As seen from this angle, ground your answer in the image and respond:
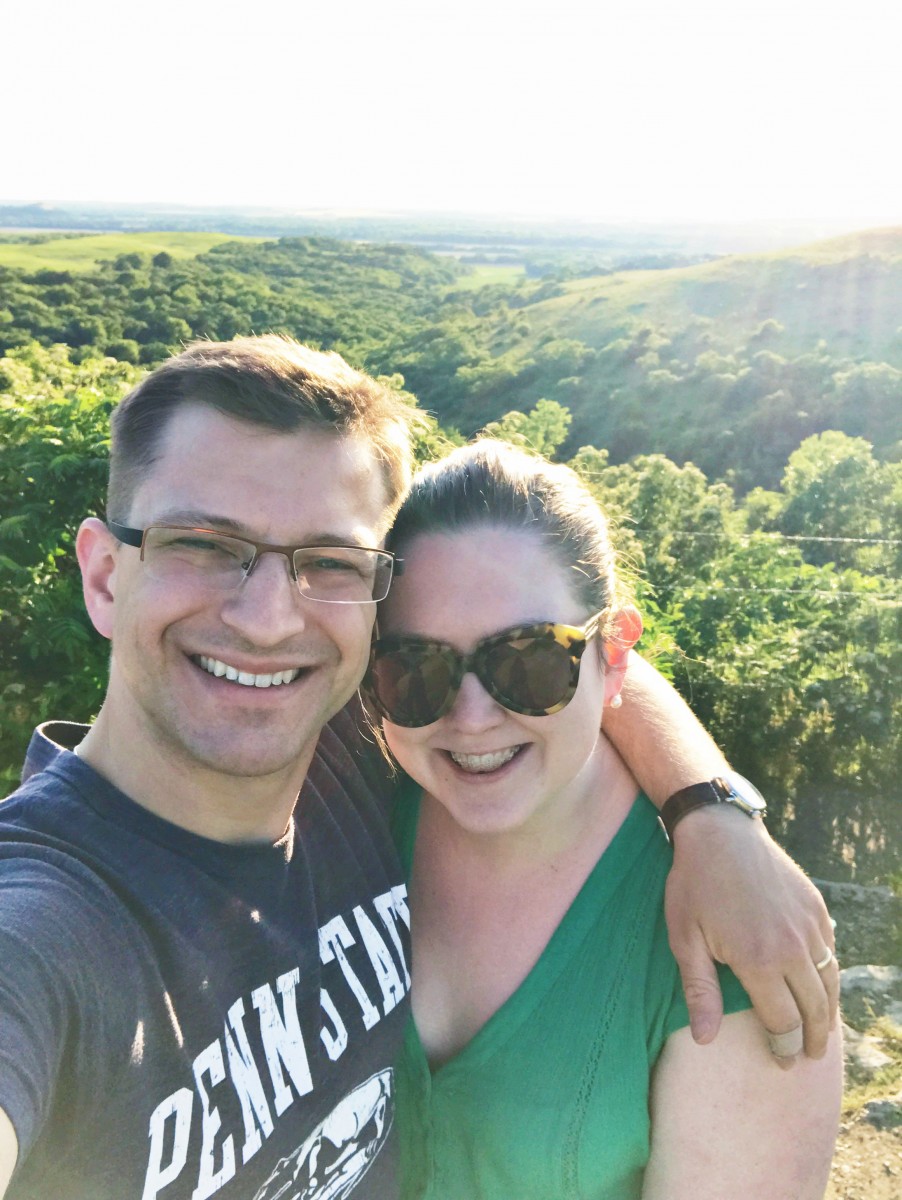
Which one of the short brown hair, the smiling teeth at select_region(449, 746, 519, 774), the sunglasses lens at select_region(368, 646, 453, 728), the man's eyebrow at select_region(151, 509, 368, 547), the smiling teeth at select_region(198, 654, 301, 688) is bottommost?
the smiling teeth at select_region(449, 746, 519, 774)

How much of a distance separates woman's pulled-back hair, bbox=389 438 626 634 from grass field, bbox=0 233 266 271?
215 feet

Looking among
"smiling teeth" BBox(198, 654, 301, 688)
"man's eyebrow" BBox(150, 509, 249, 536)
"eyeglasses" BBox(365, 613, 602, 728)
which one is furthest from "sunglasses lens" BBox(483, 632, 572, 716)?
"man's eyebrow" BBox(150, 509, 249, 536)

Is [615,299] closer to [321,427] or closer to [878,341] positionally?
[878,341]

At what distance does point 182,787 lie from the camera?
1.92 metres

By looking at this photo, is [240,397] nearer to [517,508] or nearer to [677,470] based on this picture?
[517,508]

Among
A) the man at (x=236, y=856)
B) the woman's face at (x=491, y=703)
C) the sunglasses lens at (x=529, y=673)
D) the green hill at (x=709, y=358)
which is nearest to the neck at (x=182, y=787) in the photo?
the man at (x=236, y=856)

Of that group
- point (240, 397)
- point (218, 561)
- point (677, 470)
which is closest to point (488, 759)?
point (218, 561)

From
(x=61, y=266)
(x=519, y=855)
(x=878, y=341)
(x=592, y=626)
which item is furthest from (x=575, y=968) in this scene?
(x=61, y=266)

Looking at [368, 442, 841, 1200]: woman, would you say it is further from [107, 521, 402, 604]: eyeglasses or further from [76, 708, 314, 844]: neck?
[76, 708, 314, 844]: neck

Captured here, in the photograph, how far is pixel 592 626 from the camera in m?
2.21

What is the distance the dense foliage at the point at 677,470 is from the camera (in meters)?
5.29

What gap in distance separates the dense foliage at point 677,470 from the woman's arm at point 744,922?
1428 millimetres

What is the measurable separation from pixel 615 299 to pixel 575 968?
83.2 metres

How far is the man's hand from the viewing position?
1778mm
